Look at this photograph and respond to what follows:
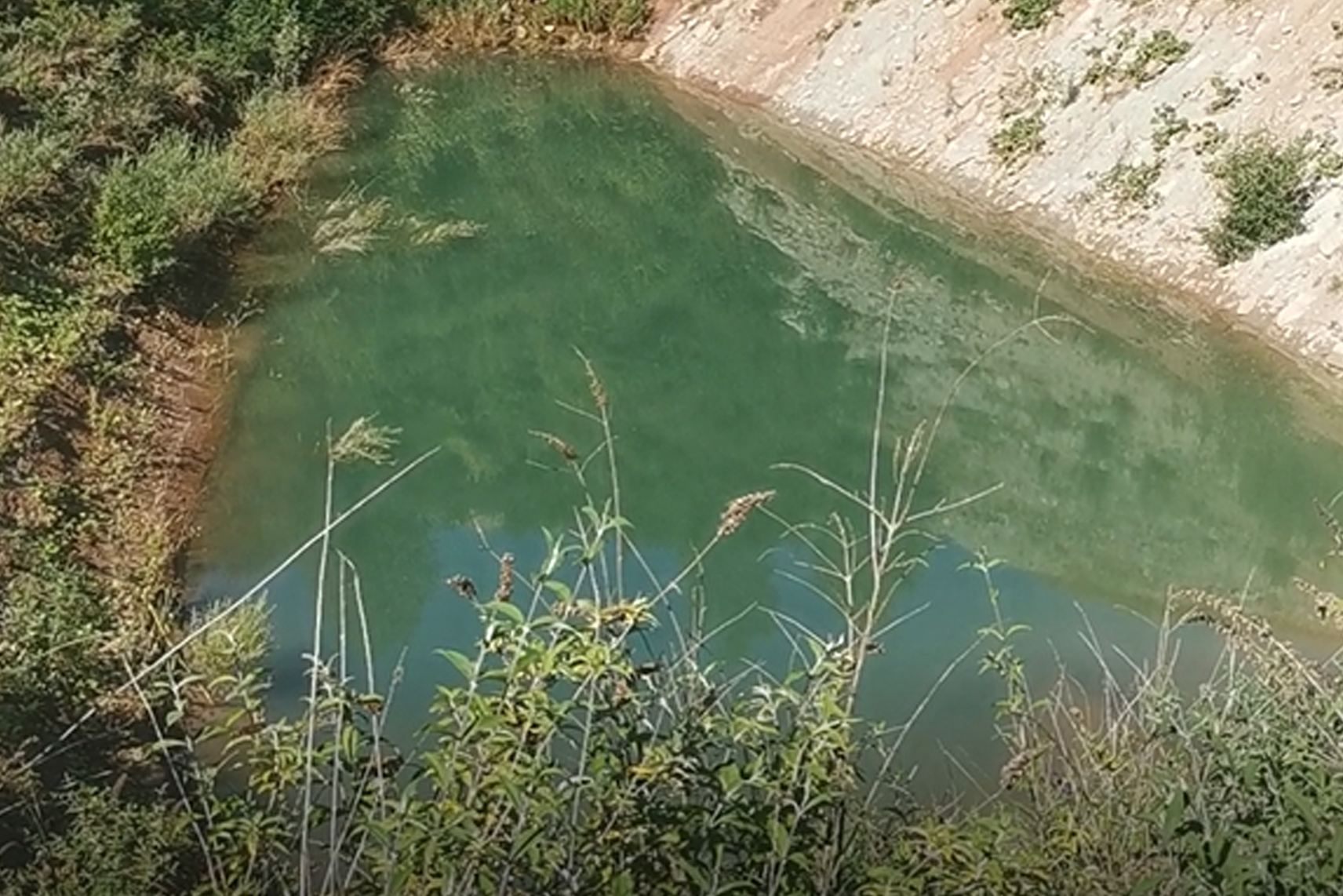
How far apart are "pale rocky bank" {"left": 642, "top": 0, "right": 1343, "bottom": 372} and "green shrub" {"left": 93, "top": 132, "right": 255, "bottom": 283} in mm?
8223

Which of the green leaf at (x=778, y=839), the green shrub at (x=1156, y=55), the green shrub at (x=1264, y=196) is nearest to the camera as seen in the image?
the green leaf at (x=778, y=839)

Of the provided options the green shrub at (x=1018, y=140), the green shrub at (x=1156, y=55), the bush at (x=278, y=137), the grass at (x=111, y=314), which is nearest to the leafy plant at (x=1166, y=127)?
the green shrub at (x=1156, y=55)

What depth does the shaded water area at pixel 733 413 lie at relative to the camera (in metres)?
11.3

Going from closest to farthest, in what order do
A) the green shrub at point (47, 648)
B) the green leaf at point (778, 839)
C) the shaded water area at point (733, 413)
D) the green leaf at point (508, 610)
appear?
the green leaf at point (508, 610) → the green leaf at point (778, 839) → the green shrub at point (47, 648) → the shaded water area at point (733, 413)

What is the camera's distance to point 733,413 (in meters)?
15.0

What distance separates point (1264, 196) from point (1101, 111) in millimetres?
3635

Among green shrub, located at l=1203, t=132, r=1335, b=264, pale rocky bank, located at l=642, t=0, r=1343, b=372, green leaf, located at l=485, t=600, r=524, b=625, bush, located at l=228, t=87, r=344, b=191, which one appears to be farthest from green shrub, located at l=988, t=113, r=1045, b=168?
green leaf, located at l=485, t=600, r=524, b=625

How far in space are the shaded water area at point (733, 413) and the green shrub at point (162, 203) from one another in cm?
79

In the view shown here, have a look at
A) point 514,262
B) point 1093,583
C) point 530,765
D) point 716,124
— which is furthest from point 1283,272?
point 530,765

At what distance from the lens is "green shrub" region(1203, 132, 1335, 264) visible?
55.6ft

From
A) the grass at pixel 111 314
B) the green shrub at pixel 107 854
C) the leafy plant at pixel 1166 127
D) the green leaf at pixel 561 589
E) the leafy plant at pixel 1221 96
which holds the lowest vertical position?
the grass at pixel 111 314

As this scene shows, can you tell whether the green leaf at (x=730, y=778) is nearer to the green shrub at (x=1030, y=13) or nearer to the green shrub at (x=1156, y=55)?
the green shrub at (x=1156, y=55)

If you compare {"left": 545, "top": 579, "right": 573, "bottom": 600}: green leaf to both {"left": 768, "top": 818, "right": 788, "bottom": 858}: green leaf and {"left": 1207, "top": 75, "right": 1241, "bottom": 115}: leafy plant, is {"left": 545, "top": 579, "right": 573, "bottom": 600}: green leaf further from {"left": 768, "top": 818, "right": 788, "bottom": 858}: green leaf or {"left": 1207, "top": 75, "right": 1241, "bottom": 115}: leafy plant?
{"left": 1207, "top": 75, "right": 1241, "bottom": 115}: leafy plant

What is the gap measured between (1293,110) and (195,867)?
1503 cm
